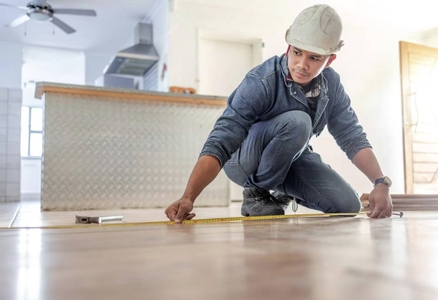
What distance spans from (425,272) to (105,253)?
456 mm

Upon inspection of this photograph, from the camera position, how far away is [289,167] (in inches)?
66.0

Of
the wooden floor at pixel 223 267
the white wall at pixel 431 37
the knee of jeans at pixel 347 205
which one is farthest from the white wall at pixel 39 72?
the wooden floor at pixel 223 267

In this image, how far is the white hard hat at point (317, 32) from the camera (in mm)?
1437

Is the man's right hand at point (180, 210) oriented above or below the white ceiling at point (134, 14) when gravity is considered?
below

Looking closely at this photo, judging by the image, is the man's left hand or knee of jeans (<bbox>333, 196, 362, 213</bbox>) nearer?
the man's left hand

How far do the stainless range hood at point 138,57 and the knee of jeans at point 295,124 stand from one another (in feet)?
14.5

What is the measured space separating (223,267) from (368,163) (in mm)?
1232

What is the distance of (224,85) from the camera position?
5598 millimetres

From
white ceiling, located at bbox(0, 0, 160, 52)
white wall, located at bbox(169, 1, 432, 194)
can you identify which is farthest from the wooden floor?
white ceiling, located at bbox(0, 0, 160, 52)

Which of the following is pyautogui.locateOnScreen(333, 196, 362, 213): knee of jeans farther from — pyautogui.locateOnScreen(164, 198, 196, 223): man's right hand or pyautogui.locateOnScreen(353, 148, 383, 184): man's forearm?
pyautogui.locateOnScreen(164, 198, 196, 223): man's right hand

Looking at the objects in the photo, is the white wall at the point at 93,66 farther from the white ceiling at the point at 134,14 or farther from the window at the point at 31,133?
the window at the point at 31,133

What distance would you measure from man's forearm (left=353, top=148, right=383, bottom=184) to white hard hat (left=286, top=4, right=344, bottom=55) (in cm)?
42

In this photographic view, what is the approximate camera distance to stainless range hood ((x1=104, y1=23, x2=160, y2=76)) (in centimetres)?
572

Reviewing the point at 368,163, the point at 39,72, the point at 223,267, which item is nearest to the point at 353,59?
the point at 368,163
